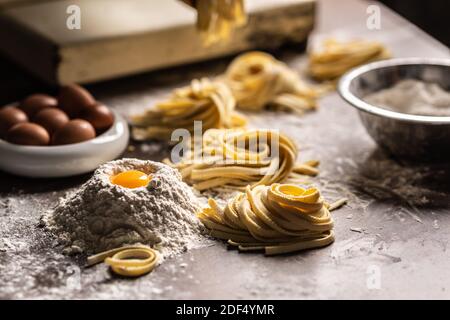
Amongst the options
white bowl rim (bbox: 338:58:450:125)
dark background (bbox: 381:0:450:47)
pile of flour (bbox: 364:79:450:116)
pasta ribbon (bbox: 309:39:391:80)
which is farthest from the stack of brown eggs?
dark background (bbox: 381:0:450:47)

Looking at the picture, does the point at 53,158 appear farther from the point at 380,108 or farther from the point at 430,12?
the point at 430,12

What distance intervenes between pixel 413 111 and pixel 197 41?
3.94 feet

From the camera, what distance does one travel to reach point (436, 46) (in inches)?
166

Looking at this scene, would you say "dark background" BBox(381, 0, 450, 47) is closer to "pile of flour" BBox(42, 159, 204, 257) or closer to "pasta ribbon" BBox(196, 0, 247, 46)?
"pasta ribbon" BBox(196, 0, 247, 46)

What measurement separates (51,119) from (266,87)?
1.06 m

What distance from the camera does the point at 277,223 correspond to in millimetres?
2475

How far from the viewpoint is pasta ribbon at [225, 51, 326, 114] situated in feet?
11.8

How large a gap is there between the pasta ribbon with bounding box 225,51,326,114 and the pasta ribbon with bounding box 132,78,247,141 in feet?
0.64

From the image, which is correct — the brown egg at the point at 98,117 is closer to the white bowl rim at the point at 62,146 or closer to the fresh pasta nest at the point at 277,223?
the white bowl rim at the point at 62,146

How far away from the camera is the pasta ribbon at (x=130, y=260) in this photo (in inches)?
91.7

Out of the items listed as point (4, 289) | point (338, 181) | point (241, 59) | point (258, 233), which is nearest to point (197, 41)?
point (241, 59)

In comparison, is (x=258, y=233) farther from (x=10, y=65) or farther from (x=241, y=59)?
(x=10, y=65)

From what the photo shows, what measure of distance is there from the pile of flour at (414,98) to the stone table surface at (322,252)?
0.58 feet

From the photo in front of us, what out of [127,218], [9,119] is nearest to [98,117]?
[9,119]
